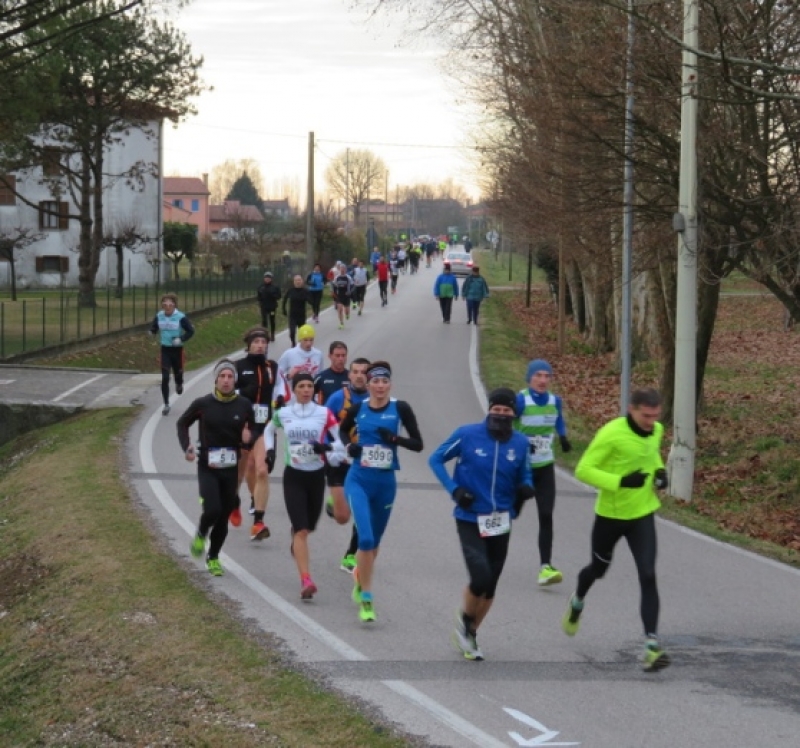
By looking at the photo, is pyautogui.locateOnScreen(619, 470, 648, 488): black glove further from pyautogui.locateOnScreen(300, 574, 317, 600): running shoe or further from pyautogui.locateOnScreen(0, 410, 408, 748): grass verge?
pyautogui.locateOnScreen(300, 574, 317, 600): running shoe

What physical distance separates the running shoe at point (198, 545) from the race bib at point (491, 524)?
3379mm

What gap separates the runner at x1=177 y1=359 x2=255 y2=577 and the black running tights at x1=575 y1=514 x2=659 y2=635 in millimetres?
3162

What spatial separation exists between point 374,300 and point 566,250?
2090 centimetres

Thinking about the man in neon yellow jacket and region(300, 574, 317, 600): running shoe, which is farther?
region(300, 574, 317, 600): running shoe

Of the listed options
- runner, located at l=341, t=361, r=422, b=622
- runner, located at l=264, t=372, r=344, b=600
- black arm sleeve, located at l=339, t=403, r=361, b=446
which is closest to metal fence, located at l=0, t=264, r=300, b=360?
runner, located at l=264, t=372, r=344, b=600

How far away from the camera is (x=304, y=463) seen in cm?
1059

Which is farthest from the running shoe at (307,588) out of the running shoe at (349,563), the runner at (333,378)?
the runner at (333,378)

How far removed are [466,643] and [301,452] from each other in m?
2.35

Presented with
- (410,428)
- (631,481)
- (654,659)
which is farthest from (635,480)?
(410,428)

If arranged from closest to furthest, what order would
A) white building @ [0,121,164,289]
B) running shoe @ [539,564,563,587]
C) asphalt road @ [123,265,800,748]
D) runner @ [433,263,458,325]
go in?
asphalt road @ [123,265,800,748] < running shoe @ [539,564,563,587] < runner @ [433,263,458,325] < white building @ [0,121,164,289]

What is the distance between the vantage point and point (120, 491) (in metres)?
15.2

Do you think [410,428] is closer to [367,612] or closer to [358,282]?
[367,612]

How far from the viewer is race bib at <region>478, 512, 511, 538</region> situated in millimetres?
8805

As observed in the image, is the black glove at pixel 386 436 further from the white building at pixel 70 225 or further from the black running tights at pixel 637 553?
the white building at pixel 70 225
